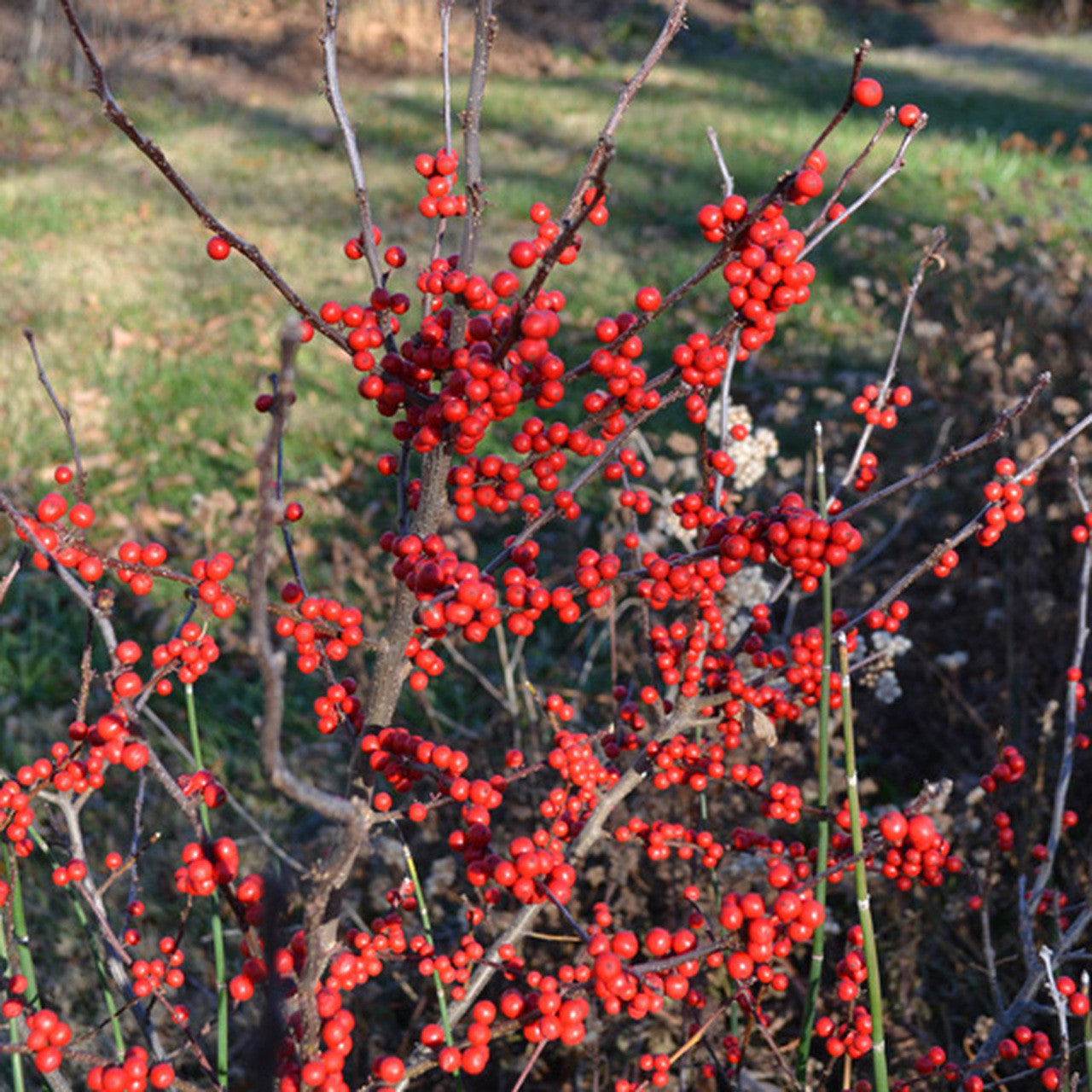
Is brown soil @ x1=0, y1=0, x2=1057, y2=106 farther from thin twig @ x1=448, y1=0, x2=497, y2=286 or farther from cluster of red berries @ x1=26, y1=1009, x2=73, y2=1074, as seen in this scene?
cluster of red berries @ x1=26, y1=1009, x2=73, y2=1074

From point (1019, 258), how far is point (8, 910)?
6.07 metres

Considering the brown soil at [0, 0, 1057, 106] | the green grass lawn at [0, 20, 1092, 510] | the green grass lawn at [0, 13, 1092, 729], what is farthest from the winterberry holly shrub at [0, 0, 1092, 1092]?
the brown soil at [0, 0, 1057, 106]

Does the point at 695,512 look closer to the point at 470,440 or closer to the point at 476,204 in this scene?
the point at 470,440

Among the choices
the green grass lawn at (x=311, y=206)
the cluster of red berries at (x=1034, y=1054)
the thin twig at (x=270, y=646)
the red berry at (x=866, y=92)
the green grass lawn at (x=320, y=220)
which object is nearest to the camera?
the thin twig at (x=270, y=646)

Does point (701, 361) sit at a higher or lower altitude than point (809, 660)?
higher

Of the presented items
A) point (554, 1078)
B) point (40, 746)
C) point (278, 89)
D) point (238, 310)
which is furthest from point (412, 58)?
point (554, 1078)

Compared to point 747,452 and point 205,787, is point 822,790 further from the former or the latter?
point 747,452

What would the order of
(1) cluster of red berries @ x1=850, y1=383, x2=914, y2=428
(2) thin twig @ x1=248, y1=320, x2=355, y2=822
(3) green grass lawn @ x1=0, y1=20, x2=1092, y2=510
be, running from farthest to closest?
(3) green grass lawn @ x1=0, y1=20, x2=1092, y2=510 → (1) cluster of red berries @ x1=850, y1=383, x2=914, y2=428 → (2) thin twig @ x1=248, y1=320, x2=355, y2=822

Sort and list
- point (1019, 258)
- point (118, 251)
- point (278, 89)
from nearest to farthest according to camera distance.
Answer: point (1019, 258)
point (118, 251)
point (278, 89)

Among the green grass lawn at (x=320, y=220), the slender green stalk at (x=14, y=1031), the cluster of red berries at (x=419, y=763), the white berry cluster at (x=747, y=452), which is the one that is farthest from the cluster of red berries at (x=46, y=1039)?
the white berry cluster at (x=747, y=452)

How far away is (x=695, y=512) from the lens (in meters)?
1.65

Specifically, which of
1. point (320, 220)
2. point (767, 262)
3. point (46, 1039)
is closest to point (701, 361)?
point (767, 262)

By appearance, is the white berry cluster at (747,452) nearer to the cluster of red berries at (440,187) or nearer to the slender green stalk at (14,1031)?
the cluster of red berries at (440,187)

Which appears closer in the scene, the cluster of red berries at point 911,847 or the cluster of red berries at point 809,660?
the cluster of red berries at point 911,847
